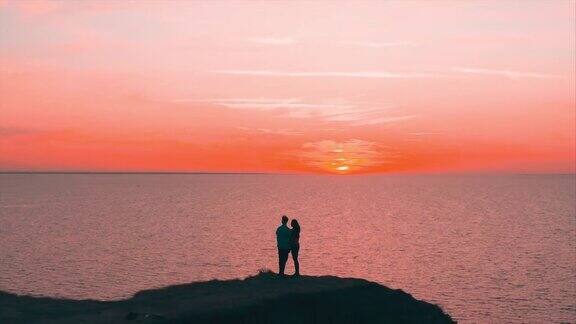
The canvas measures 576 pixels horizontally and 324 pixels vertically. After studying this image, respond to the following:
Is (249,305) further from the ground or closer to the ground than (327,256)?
further from the ground

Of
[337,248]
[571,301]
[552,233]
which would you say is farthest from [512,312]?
[552,233]

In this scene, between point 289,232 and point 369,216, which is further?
point 369,216

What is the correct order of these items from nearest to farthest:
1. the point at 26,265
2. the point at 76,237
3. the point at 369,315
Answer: the point at 369,315
the point at 26,265
the point at 76,237

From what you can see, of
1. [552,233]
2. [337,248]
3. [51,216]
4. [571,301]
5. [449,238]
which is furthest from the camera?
[51,216]

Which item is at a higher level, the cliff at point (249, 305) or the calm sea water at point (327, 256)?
the cliff at point (249, 305)

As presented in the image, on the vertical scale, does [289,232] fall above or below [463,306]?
above

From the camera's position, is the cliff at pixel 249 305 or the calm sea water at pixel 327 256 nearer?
the cliff at pixel 249 305

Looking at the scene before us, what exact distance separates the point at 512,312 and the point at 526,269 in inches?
706

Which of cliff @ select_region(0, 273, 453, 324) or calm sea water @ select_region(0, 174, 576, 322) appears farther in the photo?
calm sea water @ select_region(0, 174, 576, 322)

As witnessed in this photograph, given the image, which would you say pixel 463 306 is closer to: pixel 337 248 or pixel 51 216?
pixel 337 248

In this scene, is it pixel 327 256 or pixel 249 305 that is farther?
pixel 327 256

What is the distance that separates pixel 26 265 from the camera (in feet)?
183

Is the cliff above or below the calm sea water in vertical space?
above

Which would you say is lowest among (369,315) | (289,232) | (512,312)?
(512,312)
